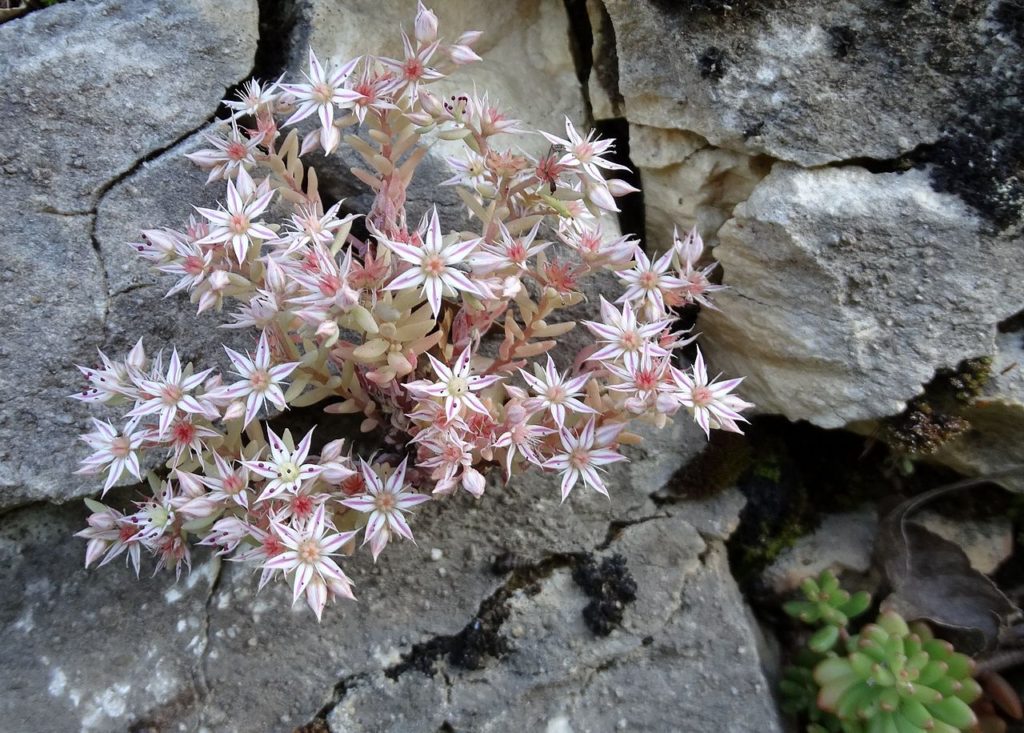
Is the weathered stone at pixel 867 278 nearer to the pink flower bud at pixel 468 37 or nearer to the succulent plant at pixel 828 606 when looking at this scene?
the succulent plant at pixel 828 606

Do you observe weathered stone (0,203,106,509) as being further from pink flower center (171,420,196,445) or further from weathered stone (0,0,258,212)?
pink flower center (171,420,196,445)

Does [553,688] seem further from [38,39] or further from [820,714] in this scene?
[38,39]

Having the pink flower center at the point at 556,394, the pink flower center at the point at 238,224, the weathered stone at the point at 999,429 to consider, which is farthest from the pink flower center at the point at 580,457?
the weathered stone at the point at 999,429

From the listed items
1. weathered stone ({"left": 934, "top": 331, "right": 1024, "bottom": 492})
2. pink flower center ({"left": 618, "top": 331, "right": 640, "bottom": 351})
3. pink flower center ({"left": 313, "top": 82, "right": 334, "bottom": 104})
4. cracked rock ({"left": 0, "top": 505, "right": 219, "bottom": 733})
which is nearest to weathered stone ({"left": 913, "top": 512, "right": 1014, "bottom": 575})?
weathered stone ({"left": 934, "top": 331, "right": 1024, "bottom": 492})

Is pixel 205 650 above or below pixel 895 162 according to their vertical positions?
below

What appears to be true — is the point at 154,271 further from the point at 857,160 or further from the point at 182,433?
the point at 857,160

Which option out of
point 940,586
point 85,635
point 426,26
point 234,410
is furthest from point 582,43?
point 85,635

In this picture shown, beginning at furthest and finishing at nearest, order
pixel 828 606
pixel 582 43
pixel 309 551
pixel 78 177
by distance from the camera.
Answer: pixel 582 43
pixel 828 606
pixel 78 177
pixel 309 551
